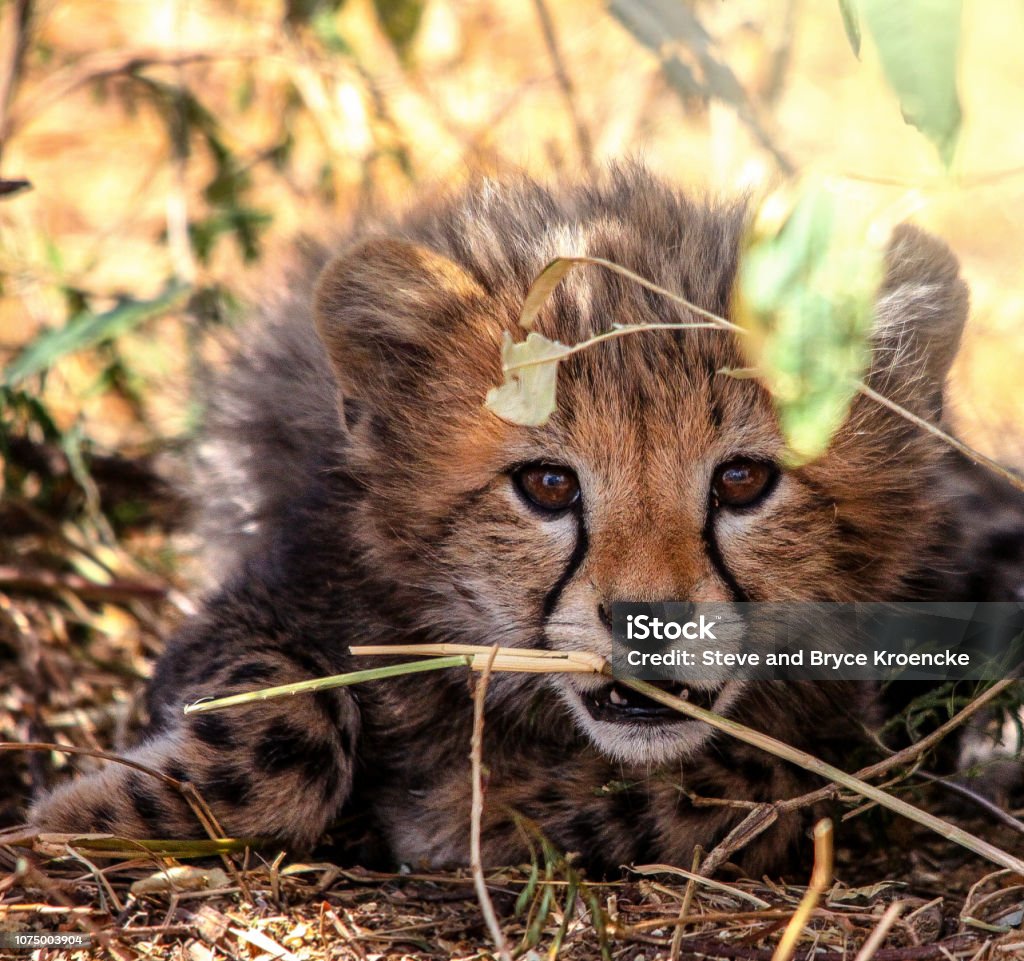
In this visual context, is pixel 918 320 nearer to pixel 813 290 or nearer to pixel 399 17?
pixel 813 290

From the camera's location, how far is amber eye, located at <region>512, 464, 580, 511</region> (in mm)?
1951

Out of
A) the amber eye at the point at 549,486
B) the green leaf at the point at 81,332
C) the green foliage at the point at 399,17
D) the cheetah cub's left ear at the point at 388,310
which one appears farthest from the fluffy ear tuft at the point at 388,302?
the green foliage at the point at 399,17

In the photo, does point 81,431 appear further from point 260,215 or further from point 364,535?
point 364,535

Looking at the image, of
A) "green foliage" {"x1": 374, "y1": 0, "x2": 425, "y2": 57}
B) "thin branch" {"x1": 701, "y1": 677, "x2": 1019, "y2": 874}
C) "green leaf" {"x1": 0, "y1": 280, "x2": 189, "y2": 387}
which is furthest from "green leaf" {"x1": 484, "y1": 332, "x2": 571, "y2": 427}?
"green foliage" {"x1": 374, "y1": 0, "x2": 425, "y2": 57}

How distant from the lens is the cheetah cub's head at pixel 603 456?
191 cm

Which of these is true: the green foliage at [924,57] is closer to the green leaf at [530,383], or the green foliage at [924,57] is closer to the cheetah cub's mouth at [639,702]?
the green leaf at [530,383]

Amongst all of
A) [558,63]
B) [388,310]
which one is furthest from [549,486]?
[558,63]

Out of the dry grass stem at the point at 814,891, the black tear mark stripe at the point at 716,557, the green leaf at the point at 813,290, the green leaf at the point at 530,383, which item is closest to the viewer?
the green leaf at the point at 813,290

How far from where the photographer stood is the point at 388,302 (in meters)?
2.16

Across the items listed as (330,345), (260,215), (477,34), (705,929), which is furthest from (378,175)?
(705,929)

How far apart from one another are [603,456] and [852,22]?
83 centimetres

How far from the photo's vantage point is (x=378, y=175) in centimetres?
460

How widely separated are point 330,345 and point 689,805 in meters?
0.99

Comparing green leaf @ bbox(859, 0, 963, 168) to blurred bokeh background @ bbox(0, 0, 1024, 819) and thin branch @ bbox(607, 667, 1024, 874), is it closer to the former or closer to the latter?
blurred bokeh background @ bbox(0, 0, 1024, 819)
